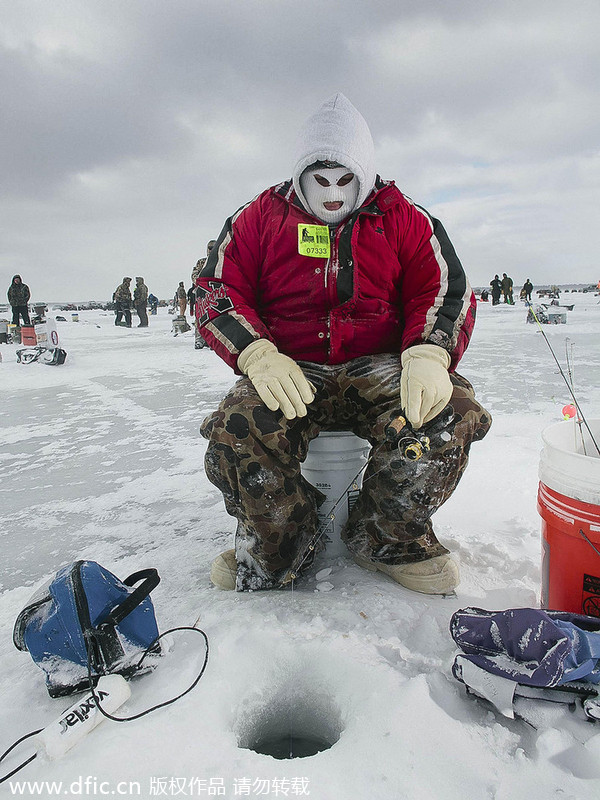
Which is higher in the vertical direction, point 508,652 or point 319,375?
point 319,375

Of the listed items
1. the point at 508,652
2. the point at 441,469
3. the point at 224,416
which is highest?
the point at 224,416

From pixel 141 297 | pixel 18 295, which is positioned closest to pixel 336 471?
pixel 18 295

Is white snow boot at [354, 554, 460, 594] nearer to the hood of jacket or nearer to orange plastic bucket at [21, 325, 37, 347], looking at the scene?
the hood of jacket

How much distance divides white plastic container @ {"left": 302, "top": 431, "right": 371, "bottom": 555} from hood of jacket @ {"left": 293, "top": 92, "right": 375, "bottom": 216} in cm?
80

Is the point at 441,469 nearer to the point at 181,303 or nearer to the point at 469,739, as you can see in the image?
the point at 469,739

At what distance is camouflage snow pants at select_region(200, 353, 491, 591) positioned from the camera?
4.63 feet

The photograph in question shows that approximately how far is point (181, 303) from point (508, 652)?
59.6 ft

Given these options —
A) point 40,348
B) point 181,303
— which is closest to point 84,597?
point 40,348

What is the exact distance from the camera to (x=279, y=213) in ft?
5.67

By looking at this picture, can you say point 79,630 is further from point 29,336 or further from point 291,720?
point 29,336

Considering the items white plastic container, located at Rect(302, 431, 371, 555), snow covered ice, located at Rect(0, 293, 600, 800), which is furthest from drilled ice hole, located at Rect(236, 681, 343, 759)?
white plastic container, located at Rect(302, 431, 371, 555)

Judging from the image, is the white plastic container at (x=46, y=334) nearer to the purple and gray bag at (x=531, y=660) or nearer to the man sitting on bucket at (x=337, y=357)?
the man sitting on bucket at (x=337, y=357)

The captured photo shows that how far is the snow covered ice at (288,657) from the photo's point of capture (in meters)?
0.87

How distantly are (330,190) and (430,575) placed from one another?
126cm
